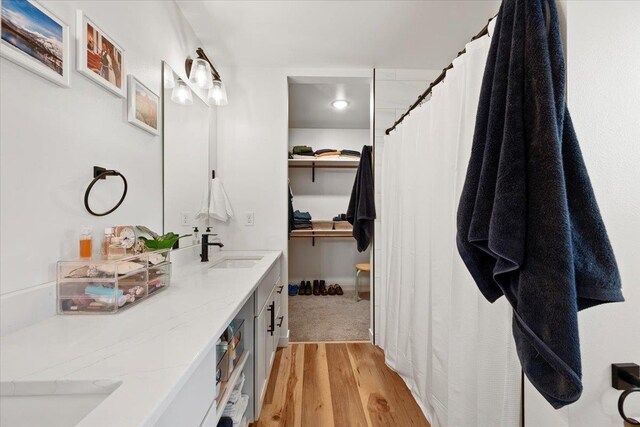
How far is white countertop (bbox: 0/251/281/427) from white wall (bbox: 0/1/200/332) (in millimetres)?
183

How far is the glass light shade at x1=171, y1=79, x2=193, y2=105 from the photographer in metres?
1.68

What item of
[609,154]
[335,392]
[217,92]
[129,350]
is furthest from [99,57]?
[335,392]

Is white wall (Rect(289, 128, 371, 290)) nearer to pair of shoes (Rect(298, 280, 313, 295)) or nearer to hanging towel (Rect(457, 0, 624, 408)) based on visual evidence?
pair of shoes (Rect(298, 280, 313, 295))

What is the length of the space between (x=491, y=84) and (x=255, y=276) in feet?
3.89

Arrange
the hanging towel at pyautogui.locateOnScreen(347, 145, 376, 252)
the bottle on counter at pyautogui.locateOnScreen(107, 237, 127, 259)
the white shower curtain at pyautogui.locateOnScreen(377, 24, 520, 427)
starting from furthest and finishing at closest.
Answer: the hanging towel at pyautogui.locateOnScreen(347, 145, 376, 252)
the bottle on counter at pyautogui.locateOnScreen(107, 237, 127, 259)
the white shower curtain at pyautogui.locateOnScreen(377, 24, 520, 427)

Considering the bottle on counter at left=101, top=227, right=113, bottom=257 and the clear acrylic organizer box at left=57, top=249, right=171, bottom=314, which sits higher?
the bottle on counter at left=101, top=227, right=113, bottom=257

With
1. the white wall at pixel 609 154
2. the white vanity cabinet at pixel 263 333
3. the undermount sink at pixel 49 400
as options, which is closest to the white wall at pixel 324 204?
the white vanity cabinet at pixel 263 333

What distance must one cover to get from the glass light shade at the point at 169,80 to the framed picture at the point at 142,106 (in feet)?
0.50

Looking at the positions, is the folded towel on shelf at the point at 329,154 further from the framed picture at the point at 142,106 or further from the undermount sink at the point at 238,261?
the framed picture at the point at 142,106

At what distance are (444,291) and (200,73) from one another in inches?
79.7

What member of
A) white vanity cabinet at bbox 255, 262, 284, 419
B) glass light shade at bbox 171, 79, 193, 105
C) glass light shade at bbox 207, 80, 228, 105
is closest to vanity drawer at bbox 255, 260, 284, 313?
white vanity cabinet at bbox 255, 262, 284, 419

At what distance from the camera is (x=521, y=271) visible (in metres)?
0.58

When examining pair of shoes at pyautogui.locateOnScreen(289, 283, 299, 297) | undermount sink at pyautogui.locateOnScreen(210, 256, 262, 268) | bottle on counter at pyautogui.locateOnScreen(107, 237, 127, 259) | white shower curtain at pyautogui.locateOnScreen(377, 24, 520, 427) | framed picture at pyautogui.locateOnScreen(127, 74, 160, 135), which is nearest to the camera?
white shower curtain at pyautogui.locateOnScreen(377, 24, 520, 427)

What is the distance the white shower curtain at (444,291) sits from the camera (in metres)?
0.94
